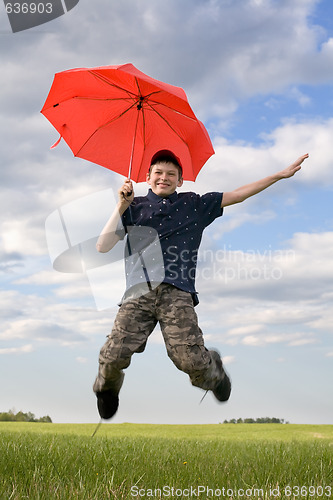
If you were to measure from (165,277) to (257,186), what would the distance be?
58.2 inches

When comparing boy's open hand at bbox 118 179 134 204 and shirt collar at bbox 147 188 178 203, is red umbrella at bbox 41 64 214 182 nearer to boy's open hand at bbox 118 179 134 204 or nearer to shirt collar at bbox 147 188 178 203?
shirt collar at bbox 147 188 178 203

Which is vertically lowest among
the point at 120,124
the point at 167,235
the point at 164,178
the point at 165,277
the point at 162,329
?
the point at 162,329

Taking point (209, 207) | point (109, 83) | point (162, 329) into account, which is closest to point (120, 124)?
point (109, 83)

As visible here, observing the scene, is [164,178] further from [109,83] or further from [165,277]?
[109,83]

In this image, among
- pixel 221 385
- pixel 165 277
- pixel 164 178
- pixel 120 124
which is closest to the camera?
pixel 165 277

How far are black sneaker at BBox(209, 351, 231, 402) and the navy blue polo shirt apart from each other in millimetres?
688

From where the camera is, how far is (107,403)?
5.31 metres

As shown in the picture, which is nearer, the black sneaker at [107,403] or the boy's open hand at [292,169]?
the black sneaker at [107,403]

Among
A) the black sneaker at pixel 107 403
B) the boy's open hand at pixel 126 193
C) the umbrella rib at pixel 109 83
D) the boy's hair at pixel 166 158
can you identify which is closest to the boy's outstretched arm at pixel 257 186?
the boy's hair at pixel 166 158

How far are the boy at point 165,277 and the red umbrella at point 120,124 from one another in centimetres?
56

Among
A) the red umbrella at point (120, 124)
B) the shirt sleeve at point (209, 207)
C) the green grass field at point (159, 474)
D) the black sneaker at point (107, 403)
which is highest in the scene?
the red umbrella at point (120, 124)

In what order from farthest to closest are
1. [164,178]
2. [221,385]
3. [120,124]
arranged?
[120,124]
[221,385]
[164,178]

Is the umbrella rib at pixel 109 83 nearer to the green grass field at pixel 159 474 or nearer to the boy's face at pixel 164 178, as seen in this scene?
the boy's face at pixel 164 178

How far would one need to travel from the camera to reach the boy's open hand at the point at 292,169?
542cm
